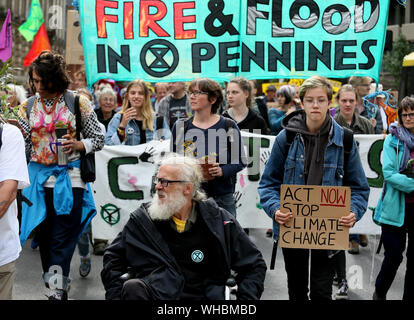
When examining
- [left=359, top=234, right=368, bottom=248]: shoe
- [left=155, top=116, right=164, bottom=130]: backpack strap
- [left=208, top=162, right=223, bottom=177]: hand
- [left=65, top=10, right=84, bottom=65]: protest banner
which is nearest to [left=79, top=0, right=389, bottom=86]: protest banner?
[left=155, top=116, right=164, bottom=130]: backpack strap

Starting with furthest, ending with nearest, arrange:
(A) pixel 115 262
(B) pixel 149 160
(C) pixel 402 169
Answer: (B) pixel 149 160
(C) pixel 402 169
(A) pixel 115 262

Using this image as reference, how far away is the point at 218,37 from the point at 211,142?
1.68 metres

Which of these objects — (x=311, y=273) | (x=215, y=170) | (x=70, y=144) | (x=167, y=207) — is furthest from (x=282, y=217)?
(x=70, y=144)

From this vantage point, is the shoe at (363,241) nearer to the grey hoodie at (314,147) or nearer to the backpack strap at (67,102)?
the grey hoodie at (314,147)

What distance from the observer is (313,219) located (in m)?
4.07

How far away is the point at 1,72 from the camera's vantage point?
15.4 ft

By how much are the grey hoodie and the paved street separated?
1955 millimetres

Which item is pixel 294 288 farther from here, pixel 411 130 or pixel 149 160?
pixel 149 160

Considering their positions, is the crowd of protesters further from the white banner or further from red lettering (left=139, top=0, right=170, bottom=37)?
red lettering (left=139, top=0, right=170, bottom=37)

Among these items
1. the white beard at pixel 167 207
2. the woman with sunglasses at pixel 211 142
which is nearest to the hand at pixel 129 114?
the woman with sunglasses at pixel 211 142

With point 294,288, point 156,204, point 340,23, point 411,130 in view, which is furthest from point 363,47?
point 156,204

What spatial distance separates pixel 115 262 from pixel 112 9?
3755mm

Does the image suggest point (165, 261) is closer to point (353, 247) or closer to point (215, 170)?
point (215, 170)

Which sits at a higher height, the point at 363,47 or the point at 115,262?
the point at 363,47
